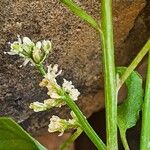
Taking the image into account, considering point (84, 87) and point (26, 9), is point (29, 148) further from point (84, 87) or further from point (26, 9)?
point (84, 87)

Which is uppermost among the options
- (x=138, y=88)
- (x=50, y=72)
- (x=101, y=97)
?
(x=50, y=72)

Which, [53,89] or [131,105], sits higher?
[53,89]

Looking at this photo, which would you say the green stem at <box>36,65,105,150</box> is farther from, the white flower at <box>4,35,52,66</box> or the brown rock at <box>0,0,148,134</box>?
the brown rock at <box>0,0,148,134</box>

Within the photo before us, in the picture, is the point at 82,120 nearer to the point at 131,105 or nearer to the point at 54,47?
the point at 131,105

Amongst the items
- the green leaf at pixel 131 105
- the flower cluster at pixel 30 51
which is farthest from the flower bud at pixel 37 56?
the green leaf at pixel 131 105

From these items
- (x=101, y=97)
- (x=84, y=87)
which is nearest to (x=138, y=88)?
(x=84, y=87)

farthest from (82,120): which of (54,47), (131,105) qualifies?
(54,47)

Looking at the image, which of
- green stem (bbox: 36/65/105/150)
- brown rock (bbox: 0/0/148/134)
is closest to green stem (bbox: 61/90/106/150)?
green stem (bbox: 36/65/105/150)


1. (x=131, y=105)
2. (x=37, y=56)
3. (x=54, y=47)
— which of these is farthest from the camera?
(x=54, y=47)

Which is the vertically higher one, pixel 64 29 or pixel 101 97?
pixel 64 29
